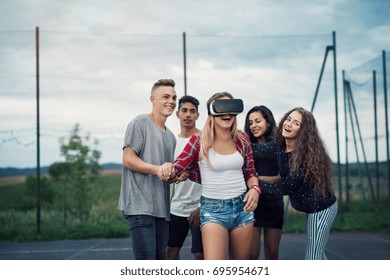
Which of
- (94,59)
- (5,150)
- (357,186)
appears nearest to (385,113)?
(357,186)

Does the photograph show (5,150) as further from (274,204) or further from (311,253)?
(311,253)

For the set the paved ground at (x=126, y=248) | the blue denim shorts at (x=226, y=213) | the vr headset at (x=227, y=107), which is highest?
the vr headset at (x=227, y=107)

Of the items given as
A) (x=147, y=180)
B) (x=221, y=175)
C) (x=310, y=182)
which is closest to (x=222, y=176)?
(x=221, y=175)

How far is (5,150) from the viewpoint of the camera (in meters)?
7.09

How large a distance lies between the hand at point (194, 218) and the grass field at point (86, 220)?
11.9ft

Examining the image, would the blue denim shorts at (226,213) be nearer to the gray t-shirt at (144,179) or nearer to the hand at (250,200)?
the hand at (250,200)

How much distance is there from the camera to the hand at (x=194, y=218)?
3564mm

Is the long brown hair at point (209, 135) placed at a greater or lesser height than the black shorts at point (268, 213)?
greater

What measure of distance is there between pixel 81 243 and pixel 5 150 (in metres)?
1.78

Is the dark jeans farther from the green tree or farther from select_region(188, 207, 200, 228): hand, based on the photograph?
the green tree

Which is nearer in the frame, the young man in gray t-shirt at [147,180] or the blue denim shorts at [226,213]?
the blue denim shorts at [226,213]

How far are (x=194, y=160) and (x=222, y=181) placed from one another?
0.68 feet

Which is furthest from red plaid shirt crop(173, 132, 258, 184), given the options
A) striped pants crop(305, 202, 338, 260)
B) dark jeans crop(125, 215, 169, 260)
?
striped pants crop(305, 202, 338, 260)

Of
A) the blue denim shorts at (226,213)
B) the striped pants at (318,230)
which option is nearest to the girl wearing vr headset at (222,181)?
the blue denim shorts at (226,213)
